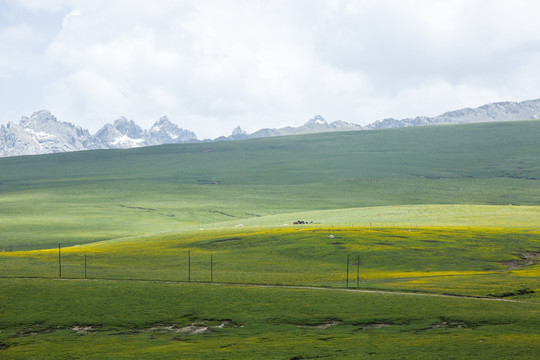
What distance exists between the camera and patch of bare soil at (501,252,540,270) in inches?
3462

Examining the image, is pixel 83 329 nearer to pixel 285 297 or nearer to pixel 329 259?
pixel 285 297

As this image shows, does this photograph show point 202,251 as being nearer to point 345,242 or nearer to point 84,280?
point 345,242

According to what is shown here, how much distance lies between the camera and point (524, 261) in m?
90.6

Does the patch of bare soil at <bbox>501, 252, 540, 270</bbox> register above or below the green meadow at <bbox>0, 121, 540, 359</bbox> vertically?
below

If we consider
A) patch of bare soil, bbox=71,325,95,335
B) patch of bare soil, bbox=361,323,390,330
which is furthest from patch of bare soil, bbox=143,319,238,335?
patch of bare soil, bbox=361,323,390,330

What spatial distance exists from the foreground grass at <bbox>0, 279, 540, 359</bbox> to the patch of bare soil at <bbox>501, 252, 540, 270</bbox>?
32226 millimetres

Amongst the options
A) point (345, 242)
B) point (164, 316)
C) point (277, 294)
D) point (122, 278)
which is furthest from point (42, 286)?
point (345, 242)

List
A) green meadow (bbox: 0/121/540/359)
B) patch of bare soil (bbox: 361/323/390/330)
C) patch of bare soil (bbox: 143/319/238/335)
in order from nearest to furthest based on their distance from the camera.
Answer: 1. green meadow (bbox: 0/121/540/359)
2. patch of bare soil (bbox: 361/323/390/330)
3. patch of bare soil (bbox: 143/319/238/335)

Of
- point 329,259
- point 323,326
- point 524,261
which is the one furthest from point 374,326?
point 524,261

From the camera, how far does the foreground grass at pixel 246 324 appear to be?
149 feet

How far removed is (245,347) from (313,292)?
16951 mm

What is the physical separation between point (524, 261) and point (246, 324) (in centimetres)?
5105

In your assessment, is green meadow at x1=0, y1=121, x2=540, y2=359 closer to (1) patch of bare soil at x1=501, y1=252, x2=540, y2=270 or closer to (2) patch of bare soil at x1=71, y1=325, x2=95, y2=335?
(2) patch of bare soil at x1=71, y1=325, x2=95, y2=335

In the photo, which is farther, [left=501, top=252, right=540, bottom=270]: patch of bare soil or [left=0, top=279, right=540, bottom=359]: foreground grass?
[left=501, top=252, right=540, bottom=270]: patch of bare soil
